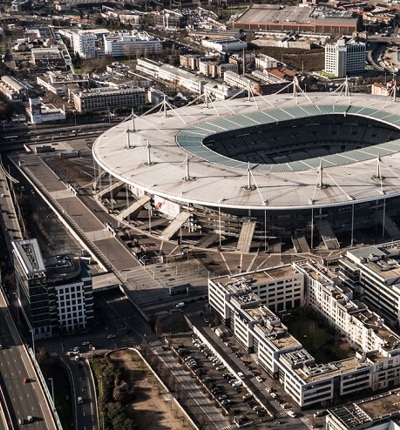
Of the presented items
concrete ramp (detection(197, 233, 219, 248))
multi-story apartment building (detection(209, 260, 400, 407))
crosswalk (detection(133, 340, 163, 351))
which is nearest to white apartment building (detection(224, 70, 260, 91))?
concrete ramp (detection(197, 233, 219, 248))

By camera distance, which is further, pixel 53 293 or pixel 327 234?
pixel 327 234

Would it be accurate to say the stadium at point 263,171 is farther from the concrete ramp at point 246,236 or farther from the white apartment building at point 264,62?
the white apartment building at point 264,62

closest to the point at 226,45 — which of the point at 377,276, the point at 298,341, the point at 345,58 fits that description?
the point at 345,58

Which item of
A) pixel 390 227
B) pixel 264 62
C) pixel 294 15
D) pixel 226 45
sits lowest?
pixel 390 227

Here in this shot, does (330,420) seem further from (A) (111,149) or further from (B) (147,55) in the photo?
(B) (147,55)

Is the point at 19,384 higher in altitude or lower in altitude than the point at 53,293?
lower

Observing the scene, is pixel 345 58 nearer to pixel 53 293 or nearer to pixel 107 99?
pixel 107 99

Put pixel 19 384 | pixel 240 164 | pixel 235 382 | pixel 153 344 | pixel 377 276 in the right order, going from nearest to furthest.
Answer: pixel 19 384 < pixel 235 382 < pixel 153 344 < pixel 377 276 < pixel 240 164
